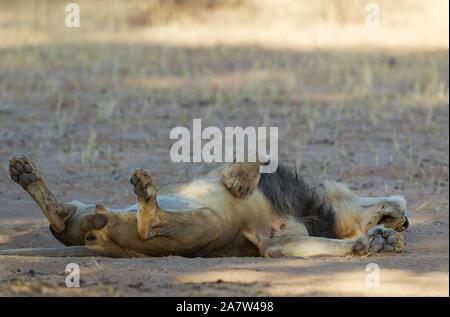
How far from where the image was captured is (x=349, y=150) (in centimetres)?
860

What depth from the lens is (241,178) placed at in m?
5.41

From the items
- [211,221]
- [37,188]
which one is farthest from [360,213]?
[37,188]

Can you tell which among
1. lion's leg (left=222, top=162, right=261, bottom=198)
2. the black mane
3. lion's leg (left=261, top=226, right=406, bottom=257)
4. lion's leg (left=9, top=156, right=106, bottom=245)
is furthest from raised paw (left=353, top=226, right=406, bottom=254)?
lion's leg (left=9, top=156, right=106, bottom=245)

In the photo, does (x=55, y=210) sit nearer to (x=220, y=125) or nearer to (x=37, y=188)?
(x=37, y=188)

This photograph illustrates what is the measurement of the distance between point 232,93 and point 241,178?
17.3 feet

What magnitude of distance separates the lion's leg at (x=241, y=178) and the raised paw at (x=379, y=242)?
650mm

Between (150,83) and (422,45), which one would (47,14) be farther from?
(422,45)

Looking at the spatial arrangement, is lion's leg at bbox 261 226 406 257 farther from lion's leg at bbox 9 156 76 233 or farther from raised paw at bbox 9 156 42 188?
raised paw at bbox 9 156 42 188

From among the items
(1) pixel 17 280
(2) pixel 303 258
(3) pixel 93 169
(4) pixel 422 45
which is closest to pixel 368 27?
(4) pixel 422 45

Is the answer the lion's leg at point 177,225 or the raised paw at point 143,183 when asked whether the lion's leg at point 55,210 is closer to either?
the lion's leg at point 177,225

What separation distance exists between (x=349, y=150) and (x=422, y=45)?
4669mm

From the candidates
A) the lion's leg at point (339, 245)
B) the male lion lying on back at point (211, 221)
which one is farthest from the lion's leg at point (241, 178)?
the lion's leg at point (339, 245)

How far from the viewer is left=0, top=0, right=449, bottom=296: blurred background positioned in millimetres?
7383

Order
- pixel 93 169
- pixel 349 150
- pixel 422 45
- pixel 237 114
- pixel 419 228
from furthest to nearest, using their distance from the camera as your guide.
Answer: pixel 422 45
pixel 237 114
pixel 349 150
pixel 93 169
pixel 419 228
